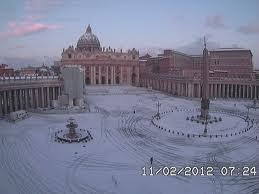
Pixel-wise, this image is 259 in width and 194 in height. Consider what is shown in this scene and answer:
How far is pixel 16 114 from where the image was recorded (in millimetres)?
40875

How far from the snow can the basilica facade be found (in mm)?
53434

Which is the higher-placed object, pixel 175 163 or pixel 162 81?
pixel 162 81

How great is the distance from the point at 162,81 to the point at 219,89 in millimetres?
18841

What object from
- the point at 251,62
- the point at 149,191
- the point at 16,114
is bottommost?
the point at 149,191

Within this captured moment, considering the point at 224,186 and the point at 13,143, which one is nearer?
the point at 224,186

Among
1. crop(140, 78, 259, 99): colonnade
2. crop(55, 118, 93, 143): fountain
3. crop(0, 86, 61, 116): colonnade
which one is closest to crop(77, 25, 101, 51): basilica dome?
crop(140, 78, 259, 99): colonnade

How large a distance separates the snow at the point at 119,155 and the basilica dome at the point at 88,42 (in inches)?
2576

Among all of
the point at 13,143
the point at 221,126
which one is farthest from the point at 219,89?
the point at 13,143

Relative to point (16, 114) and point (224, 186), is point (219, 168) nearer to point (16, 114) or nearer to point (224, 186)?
point (224, 186)

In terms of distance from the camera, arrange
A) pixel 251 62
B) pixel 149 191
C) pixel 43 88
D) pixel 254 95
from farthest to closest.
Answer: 1. pixel 251 62
2. pixel 254 95
3. pixel 43 88
4. pixel 149 191

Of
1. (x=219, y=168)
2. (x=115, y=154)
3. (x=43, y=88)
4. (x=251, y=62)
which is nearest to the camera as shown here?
(x=219, y=168)

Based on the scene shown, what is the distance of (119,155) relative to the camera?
89.7ft

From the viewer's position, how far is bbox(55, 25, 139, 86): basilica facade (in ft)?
322

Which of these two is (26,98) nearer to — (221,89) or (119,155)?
(119,155)
